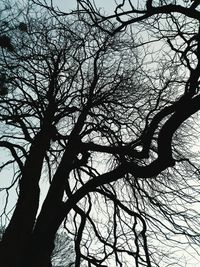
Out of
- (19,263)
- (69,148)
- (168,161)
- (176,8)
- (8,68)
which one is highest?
(8,68)

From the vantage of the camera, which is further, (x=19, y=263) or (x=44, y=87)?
(x=44, y=87)

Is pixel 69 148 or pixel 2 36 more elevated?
pixel 2 36

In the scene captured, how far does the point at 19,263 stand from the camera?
360cm

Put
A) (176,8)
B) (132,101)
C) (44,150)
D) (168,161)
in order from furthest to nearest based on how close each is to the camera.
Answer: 1. (132,101)
2. (44,150)
3. (176,8)
4. (168,161)

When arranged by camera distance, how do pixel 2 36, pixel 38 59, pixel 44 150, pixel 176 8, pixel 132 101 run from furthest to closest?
pixel 132 101, pixel 38 59, pixel 2 36, pixel 44 150, pixel 176 8

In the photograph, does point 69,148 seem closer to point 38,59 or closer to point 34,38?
point 38,59

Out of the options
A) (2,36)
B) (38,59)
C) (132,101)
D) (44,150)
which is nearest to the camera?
(44,150)

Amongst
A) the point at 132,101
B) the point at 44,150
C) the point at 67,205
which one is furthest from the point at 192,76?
the point at 132,101

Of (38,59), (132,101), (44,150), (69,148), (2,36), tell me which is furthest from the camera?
(132,101)

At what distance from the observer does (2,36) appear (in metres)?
5.85

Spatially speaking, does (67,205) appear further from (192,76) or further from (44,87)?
(44,87)

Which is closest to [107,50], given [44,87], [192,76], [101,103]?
[101,103]

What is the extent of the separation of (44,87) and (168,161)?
12.5 feet

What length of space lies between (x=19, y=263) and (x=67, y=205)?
879mm
